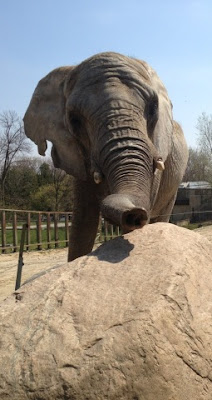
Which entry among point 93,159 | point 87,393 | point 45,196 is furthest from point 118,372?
point 45,196

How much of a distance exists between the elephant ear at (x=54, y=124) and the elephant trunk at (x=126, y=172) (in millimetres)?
1209

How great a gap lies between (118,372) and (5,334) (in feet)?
1.60

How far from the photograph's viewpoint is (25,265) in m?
14.7

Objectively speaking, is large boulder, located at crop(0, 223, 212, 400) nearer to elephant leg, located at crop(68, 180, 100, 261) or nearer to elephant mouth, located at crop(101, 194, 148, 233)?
elephant mouth, located at crop(101, 194, 148, 233)

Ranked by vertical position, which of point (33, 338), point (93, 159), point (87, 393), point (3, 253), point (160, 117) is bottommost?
point (3, 253)

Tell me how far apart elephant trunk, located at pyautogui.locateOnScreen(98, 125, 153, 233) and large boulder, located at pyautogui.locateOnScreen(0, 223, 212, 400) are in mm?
794

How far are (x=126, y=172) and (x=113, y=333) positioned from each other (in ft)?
6.41

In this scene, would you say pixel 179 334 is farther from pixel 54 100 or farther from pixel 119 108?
pixel 54 100

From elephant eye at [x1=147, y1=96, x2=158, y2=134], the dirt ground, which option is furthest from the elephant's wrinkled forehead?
the dirt ground

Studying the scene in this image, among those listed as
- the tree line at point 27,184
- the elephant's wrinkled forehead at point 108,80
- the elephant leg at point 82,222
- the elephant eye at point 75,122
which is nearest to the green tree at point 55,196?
the tree line at point 27,184

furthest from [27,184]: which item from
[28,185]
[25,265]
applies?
[25,265]

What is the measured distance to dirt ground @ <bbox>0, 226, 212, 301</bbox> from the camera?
37.2ft

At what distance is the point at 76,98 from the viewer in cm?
527

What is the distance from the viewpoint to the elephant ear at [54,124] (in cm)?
578
